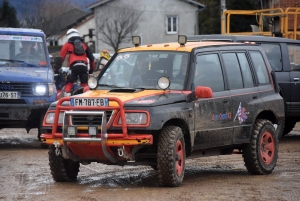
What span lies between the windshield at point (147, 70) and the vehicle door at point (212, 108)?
0.75 feet

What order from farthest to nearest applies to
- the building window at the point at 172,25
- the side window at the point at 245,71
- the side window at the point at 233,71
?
1. the building window at the point at 172,25
2. the side window at the point at 245,71
3. the side window at the point at 233,71

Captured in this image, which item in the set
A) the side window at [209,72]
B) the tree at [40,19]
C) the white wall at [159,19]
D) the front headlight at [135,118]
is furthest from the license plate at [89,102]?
the white wall at [159,19]

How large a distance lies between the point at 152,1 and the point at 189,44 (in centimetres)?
6268

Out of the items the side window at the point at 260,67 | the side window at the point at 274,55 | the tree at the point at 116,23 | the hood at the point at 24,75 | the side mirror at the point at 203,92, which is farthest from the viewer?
the tree at the point at 116,23

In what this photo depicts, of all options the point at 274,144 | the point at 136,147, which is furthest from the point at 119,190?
the point at 274,144

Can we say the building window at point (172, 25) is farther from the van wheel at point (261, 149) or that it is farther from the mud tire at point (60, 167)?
the mud tire at point (60, 167)

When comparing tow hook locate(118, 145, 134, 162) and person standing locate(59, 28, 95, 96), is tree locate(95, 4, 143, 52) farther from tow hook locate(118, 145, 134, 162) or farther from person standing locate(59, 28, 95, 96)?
tow hook locate(118, 145, 134, 162)

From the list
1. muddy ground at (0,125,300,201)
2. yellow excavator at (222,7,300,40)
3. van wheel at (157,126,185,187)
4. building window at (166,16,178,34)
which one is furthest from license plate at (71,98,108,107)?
building window at (166,16,178,34)

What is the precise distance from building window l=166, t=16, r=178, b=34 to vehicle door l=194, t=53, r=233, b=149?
6182 centimetres

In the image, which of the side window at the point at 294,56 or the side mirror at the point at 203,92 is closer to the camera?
the side mirror at the point at 203,92

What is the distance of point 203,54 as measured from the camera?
10750mm

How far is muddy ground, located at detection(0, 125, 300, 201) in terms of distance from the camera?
9.19 meters

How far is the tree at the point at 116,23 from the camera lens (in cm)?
7094

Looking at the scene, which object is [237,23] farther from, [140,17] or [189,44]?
[189,44]
